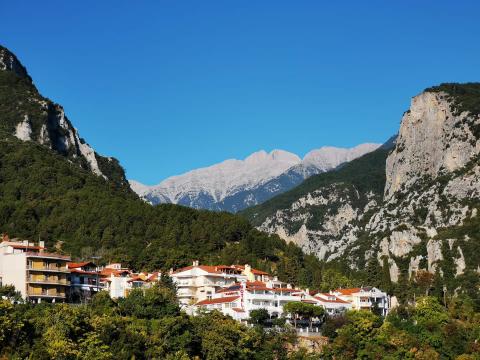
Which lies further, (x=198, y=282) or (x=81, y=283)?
(x=198, y=282)

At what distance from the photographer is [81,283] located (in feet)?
320

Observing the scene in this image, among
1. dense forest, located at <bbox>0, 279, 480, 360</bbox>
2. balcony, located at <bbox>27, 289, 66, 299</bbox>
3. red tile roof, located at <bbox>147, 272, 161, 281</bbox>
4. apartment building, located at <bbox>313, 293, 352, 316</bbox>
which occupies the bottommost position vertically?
dense forest, located at <bbox>0, 279, 480, 360</bbox>

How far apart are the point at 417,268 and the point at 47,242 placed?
254ft

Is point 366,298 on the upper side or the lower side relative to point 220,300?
lower

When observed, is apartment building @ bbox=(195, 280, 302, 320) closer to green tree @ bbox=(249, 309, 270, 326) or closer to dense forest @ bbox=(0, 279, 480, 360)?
green tree @ bbox=(249, 309, 270, 326)

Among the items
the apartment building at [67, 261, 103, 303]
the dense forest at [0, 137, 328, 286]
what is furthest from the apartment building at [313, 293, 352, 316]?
the apartment building at [67, 261, 103, 303]

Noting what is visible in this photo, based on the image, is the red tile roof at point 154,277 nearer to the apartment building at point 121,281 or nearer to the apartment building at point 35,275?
the apartment building at point 121,281

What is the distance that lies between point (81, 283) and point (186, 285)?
16.1 m

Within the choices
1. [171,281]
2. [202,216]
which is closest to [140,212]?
[202,216]

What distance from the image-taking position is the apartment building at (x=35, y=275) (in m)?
89.5

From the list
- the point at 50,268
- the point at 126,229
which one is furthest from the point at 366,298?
the point at 50,268

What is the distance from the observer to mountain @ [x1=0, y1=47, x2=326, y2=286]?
408 feet

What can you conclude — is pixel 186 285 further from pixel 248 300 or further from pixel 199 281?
pixel 248 300

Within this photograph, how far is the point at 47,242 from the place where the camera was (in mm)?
123688
